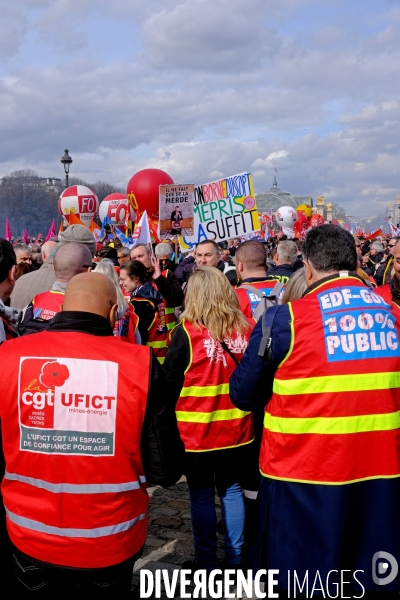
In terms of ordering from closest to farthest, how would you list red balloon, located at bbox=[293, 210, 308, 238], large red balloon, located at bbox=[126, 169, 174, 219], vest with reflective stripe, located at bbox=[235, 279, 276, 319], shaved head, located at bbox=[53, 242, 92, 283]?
shaved head, located at bbox=[53, 242, 92, 283], vest with reflective stripe, located at bbox=[235, 279, 276, 319], large red balloon, located at bbox=[126, 169, 174, 219], red balloon, located at bbox=[293, 210, 308, 238]

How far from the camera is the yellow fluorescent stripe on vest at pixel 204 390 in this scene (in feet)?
12.3

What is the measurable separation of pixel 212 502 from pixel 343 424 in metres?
1.60

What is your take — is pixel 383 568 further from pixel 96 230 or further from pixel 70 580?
pixel 96 230

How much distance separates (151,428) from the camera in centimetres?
239

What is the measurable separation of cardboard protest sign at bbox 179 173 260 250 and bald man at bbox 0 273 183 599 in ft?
23.0

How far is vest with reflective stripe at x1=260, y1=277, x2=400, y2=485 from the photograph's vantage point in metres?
2.50

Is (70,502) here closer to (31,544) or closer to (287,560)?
(31,544)

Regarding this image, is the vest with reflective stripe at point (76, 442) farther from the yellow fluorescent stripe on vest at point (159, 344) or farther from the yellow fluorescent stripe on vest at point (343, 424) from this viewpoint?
the yellow fluorescent stripe on vest at point (159, 344)

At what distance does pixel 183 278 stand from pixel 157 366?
6.82 meters

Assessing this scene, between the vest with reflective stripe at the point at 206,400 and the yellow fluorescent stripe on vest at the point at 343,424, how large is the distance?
3.99 ft

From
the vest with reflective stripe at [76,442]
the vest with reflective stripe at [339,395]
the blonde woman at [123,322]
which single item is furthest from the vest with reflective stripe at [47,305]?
the vest with reflective stripe at [339,395]

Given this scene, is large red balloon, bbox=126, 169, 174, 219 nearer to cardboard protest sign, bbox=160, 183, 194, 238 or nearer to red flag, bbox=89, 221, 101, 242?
red flag, bbox=89, 221, 101, 242

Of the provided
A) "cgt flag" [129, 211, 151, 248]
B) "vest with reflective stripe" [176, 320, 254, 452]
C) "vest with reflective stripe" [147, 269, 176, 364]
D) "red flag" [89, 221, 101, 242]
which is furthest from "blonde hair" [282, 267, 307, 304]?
"red flag" [89, 221, 101, 242]

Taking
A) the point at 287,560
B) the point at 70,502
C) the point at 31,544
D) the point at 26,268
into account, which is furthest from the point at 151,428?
the point at 26,268
